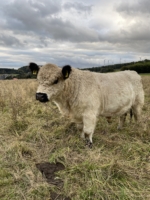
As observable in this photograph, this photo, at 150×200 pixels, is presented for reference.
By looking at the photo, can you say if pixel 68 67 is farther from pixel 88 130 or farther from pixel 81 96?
pixel 88 130

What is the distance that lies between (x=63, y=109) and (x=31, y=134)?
137cm

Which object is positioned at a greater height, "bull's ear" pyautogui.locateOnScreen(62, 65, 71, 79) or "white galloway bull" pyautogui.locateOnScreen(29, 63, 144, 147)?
"bull's ear" pyautogui.locateOnScreen(62, 65, 71, 79)

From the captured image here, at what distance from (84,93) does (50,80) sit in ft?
3.75

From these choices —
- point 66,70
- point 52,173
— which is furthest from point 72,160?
point 66,70

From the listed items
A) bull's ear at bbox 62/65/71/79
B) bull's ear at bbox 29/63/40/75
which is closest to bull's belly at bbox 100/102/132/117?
bull's ear at bbox 62/65/71/79

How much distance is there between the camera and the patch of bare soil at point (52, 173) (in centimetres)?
388

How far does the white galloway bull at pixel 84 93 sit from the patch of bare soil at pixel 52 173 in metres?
1.55

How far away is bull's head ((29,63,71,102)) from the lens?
540cm

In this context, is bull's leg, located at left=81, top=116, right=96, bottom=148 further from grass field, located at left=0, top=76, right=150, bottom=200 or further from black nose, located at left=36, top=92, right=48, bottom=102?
black nose, located at left=36, top=92, right=48, bottom=102

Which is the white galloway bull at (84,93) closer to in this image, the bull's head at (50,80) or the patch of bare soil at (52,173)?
the bull's head at (50,80)

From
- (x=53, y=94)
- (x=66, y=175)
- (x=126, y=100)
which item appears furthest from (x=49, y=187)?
(x=126, y=100)

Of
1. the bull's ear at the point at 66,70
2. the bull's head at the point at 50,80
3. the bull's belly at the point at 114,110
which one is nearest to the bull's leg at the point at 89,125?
the bull's belly at the point at 114,110

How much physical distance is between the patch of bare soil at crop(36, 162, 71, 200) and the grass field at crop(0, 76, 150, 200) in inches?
1.3

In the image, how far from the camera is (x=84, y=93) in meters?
6.09
